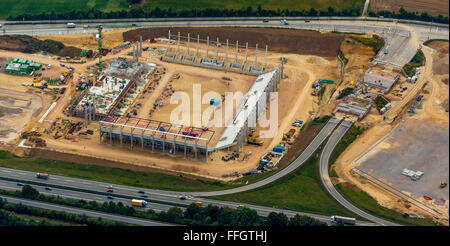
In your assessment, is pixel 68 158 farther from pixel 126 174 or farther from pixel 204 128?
pixel 204 128

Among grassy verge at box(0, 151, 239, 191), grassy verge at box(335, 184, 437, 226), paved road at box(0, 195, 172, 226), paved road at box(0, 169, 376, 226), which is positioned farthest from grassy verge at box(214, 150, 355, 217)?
paved road at box(0, 195, 172, 226)

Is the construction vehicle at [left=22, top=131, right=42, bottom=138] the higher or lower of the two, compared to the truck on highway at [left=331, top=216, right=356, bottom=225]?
higher

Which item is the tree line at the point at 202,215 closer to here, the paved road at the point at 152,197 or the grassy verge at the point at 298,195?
the paved road at the point at 152,197

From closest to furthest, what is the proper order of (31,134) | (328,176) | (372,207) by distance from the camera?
(372,207)
(328,176)
(31,134)

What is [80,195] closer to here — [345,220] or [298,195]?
[298,195]

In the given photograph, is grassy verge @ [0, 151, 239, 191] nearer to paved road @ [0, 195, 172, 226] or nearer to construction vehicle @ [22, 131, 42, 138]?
construction vehicle @ [22, 131, 42, 138]

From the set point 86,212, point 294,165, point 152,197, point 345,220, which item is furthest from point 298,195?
point 86,212
